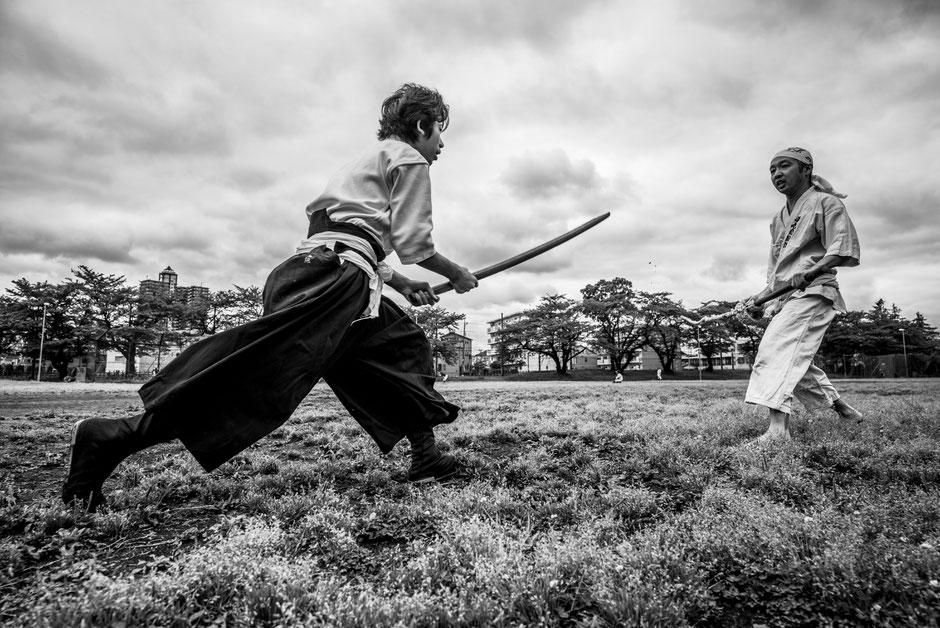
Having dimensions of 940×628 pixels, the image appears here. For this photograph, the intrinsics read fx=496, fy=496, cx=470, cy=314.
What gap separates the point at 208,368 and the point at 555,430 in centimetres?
345

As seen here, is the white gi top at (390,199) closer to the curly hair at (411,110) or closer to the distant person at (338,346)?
the distant person at (338,346)

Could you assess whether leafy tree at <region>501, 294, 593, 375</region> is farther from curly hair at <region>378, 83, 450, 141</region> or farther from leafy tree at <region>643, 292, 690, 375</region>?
curly hair at <region>378, 83, 450, 141</region>

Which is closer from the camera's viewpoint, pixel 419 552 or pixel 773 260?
pixel 419 552

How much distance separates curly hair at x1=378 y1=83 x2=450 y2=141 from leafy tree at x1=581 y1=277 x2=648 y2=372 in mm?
52278

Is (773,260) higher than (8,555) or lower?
higher

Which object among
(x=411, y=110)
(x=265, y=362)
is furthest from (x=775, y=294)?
(x=265, y=362)

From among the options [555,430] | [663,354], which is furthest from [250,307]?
[555,430]

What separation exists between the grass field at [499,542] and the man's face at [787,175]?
2.35 meters

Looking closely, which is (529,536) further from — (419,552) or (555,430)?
(555,430)

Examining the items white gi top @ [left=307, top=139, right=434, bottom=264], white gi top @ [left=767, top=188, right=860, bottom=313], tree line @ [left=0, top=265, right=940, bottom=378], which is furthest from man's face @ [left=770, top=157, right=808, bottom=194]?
tree line @ [left=0, top=265, right=940, bottom=378]

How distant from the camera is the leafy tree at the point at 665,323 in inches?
2136

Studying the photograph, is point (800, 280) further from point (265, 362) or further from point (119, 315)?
point (119, 315)

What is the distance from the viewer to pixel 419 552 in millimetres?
1894

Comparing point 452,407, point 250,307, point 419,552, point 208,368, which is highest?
point 250,307
